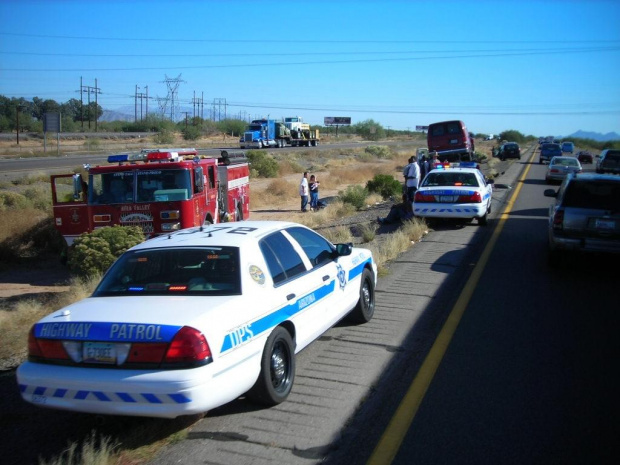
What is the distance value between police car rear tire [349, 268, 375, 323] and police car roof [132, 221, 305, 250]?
1621mm

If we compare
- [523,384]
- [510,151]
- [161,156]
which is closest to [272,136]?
[510,151]

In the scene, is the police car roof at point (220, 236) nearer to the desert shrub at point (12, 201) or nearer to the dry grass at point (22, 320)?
the dry grass at point (22, 320)

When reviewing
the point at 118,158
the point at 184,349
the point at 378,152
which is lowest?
the point at 184,349

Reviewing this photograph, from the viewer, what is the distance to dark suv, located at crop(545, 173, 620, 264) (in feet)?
33.8

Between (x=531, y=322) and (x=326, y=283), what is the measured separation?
2.97 meters

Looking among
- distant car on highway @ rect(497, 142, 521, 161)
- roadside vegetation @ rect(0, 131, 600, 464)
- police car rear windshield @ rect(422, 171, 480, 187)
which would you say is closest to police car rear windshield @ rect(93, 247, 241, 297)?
roadside vegetation @ rect(0, 131, 600, 464)

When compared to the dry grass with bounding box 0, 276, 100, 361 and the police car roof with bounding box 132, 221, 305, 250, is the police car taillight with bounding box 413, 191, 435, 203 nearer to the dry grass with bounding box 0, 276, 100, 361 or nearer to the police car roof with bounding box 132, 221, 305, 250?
the dry grass with bounding box 0, 276, 100, 361

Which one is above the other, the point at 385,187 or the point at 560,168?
the point at 560,168

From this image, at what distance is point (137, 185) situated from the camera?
1334 cm

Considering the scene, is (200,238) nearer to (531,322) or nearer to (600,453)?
(600,453)

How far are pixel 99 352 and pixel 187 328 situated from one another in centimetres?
67

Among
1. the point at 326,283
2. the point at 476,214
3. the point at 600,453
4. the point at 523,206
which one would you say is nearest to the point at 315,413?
the point at 326,283

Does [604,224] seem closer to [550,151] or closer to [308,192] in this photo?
[308,192]

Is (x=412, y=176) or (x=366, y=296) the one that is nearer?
(x=366, y=296)
